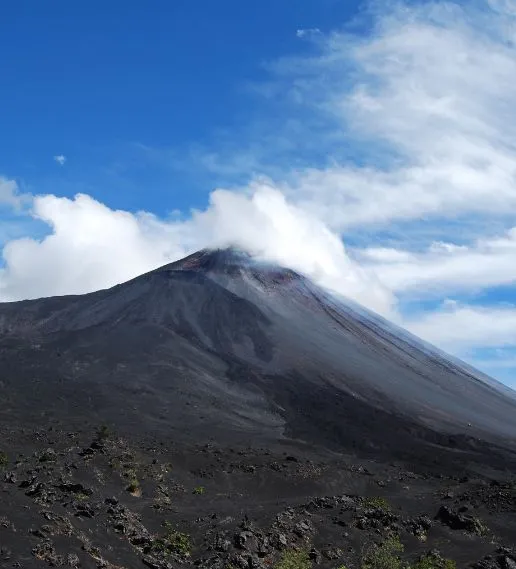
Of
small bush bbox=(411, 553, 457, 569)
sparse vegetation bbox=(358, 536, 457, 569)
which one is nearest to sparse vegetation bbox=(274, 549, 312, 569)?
sparse vegetation bbox=(358, 536, 457, 569)

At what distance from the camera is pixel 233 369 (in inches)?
2936

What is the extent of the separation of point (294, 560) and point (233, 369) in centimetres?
4674

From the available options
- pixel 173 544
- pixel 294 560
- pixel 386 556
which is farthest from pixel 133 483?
pixel 386 556

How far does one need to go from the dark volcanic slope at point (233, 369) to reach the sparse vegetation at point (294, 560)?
982 inches

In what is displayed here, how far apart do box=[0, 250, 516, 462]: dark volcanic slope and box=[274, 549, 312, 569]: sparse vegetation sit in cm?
2494

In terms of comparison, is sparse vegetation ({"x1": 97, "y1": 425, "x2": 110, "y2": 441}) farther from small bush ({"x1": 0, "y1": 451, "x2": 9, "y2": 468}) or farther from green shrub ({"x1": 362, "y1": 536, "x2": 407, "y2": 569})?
green shrub ({"x1": 362, "y1": 536, "x2": 407, "y2": 569})

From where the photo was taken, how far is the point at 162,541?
27.8 m

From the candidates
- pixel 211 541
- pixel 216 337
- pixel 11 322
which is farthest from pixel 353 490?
pixel 11 322

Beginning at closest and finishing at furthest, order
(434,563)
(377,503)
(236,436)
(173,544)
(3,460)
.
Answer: (173,544), (434,563), (3,460), (377,503), (236,436)

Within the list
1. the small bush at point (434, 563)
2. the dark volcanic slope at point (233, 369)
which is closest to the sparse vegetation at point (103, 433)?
the dark volcanic slope at point (233, 369)

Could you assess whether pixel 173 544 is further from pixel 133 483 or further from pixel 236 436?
pixel 236 436

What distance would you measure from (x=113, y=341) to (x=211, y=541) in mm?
53463

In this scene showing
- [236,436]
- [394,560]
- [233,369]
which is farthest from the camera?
[233,369]

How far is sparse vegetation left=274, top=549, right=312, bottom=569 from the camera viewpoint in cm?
2734
